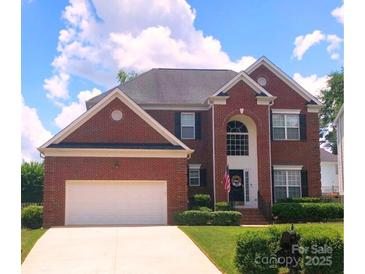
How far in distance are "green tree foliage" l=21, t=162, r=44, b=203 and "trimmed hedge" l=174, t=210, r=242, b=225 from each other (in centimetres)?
1646

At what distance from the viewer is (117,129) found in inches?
939

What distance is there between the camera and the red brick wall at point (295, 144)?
2838 centimetres

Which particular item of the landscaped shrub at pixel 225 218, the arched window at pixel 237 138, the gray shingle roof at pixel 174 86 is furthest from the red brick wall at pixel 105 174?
the gray shingle roof at pixel 174 86

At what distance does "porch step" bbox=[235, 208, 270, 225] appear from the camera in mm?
24703

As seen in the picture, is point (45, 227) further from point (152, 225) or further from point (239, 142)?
point (239, 142)

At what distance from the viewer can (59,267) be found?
13086 mm

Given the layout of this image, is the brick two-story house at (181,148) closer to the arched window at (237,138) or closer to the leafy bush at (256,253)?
the arched window at (237,138)

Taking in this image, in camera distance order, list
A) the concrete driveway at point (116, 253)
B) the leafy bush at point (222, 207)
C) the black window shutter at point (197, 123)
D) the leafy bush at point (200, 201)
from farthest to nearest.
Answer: the black window shutter at point (197, 123) → the leafy bush at point (200, 201) → the leafy bush at point (222, 207) → the concrete driveway at point (116, 253)

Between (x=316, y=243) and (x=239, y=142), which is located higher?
(x=239, y=142)

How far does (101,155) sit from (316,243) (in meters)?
14.0

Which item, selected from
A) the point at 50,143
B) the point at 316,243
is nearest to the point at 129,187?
the point at 50,143

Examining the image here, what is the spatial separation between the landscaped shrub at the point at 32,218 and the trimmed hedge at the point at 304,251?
13.6 m

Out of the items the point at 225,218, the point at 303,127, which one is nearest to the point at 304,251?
the point at 225,218

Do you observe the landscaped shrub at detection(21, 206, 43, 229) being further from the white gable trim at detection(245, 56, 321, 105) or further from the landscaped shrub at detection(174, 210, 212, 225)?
the white gable trim at detection(245, 56, 321, 105)
